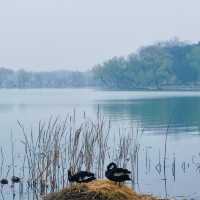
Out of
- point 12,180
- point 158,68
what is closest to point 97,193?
point 12,180

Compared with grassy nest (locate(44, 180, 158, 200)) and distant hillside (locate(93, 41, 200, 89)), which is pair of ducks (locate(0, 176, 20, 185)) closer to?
grassy nest (locate(44, 180, 158, 200))

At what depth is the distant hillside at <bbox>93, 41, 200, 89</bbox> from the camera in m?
150

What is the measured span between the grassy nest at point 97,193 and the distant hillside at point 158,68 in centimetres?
13961

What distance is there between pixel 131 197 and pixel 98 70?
160 meters

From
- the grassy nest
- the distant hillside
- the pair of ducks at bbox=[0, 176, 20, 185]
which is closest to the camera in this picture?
the grassy nest

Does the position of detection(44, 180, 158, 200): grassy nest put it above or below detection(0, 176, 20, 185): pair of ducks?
above

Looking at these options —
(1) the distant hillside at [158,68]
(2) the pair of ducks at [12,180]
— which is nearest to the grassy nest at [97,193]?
(2) the pair of ducks at [12,180]

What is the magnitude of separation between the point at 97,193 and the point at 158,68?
141 metres

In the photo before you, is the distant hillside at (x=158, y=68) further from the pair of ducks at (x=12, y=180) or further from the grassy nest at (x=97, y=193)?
the grassy nest at (x=97, y=193)

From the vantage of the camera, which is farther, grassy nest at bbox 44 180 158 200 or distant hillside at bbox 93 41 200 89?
distant hillside at bbox 93 41 200 89

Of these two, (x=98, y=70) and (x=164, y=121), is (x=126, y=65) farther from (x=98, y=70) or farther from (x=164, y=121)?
(x=164, y=121)

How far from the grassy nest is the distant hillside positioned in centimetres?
13961

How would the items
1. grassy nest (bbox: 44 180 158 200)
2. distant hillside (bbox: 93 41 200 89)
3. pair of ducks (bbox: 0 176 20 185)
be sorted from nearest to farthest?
grassy nest (bbox: 44 180 158 200)
pair of ducks (bbox: 0 176 20 185)
distant hillside (bbox: 93 41 200 89)

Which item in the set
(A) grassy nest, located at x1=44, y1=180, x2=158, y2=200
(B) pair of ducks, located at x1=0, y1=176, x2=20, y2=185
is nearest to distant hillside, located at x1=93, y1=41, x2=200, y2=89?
(B) pair of ducks, located at x1=0, y1=176, x2=20, y2=185
